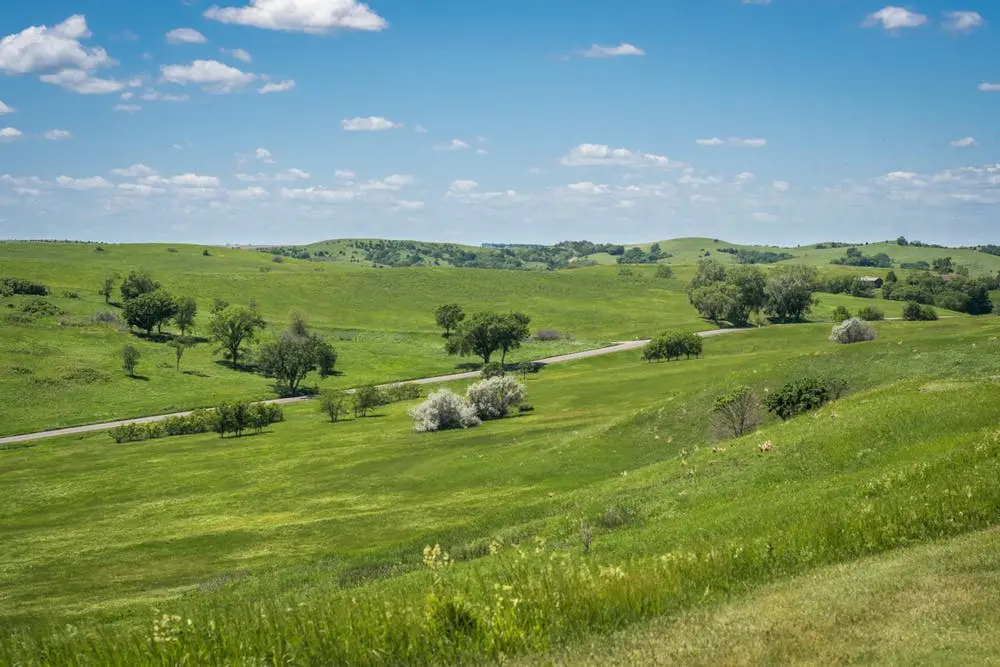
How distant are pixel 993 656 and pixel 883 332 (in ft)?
445

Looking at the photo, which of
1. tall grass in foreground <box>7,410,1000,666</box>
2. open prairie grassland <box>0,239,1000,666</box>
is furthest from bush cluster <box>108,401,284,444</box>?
tall grass in foreground <box>7,410,1000,666</box>

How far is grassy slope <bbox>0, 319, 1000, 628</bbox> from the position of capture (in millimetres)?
28438

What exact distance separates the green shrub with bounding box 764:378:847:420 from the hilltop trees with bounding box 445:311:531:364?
78.1m

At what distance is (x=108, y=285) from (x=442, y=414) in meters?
127

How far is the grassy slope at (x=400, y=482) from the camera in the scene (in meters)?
28.4

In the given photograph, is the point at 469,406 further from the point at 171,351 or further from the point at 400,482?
the point at 171,351

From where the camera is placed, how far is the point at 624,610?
38.3 feet

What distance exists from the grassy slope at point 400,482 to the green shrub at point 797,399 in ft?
17.0

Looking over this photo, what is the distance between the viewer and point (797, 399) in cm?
4972

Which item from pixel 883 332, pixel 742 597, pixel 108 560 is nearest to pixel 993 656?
pixel 742 597

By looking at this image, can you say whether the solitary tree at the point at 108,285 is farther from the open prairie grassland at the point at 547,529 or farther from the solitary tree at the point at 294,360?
the open prairie grassland at the point at 547,529

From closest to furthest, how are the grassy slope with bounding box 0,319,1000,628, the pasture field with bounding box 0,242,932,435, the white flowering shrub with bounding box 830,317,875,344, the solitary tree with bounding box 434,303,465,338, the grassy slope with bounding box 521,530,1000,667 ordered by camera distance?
the grassy slope with bounding box 521,530,1000,667, the grassy slope with bounding box 0,319,1000,628, the white flowering shrub with bounding box 830,317,875,344, the pasture field with bounding box 0,242,932,435, the solitary tree with bounding box 434,303,465,338

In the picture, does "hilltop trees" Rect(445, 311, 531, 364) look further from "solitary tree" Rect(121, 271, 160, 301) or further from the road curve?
"solitary tree" Rect(121, 271, 160, 301)

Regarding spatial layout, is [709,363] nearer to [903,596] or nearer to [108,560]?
[108,560]
